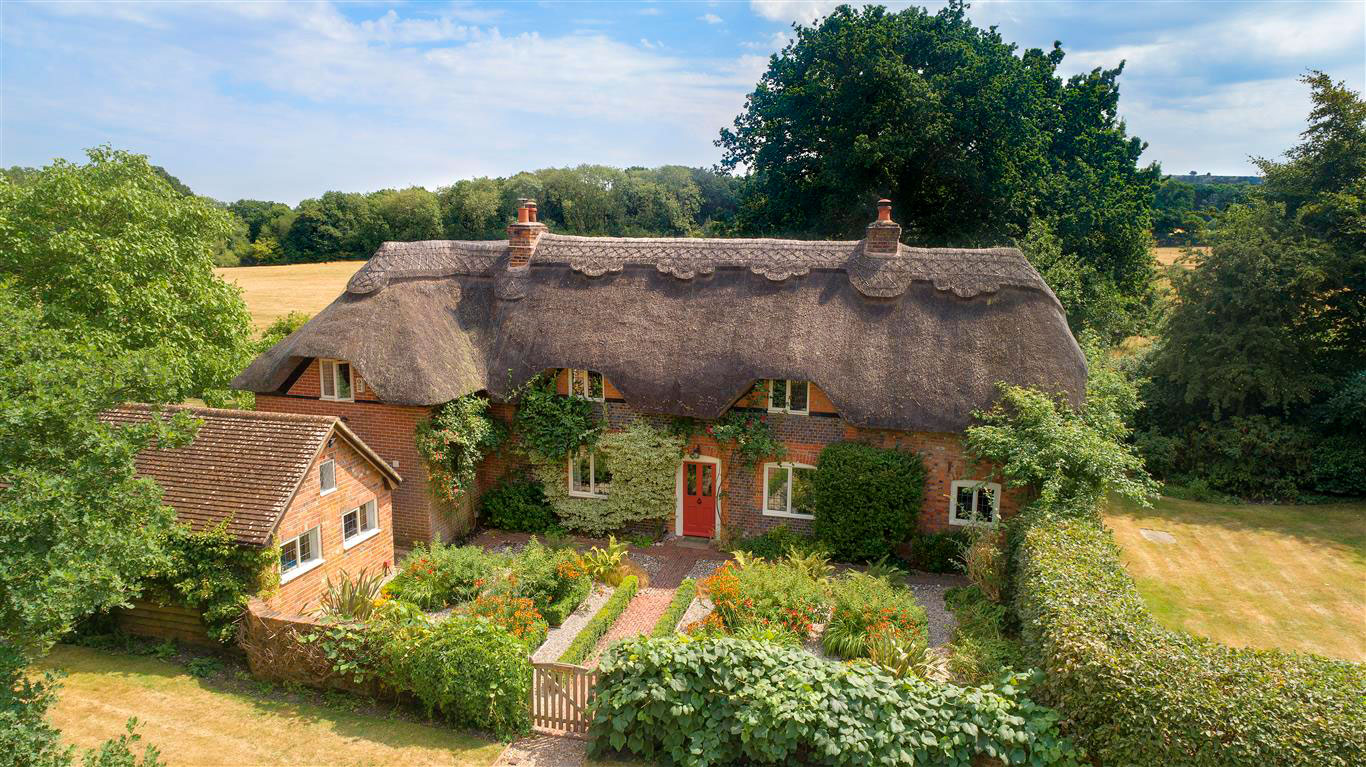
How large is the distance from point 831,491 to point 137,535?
40.9 ft

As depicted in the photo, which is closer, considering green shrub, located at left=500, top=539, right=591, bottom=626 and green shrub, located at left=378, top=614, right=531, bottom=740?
green shrub, located at left=378, top=614, right=531, bottom=740

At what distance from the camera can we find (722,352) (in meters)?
18.0

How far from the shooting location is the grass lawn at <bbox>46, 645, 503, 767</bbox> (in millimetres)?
10344

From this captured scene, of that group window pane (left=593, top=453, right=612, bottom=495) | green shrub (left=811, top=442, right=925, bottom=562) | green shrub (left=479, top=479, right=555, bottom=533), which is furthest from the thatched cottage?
green shrub (left=479, top=479, right=555, bottom=533)

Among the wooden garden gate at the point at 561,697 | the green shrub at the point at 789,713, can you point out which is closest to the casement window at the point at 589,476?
the wooden garden gate at the point at 561,697

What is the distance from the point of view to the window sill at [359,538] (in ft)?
48.9

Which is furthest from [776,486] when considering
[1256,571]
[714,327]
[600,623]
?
[1256,571]

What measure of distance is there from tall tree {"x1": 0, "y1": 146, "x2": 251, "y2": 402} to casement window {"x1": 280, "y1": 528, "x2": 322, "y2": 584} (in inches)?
225

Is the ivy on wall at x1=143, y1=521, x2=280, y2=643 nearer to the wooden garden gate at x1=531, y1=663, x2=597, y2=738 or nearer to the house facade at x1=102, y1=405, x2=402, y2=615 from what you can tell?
the house facade at x1=102, y1=405, x2=402, y2=615

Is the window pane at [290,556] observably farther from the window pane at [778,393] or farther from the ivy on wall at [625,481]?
the window pane at [778,393]

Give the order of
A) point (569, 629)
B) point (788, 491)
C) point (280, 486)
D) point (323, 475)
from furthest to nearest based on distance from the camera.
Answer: point (788, 491), point (569, 629), point (323, 475), point (280, 486)

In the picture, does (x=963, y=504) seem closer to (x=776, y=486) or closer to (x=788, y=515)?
(x=788, y=515)

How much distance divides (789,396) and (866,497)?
9.20 ft

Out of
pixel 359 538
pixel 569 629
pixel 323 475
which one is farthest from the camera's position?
pixel 359 538
